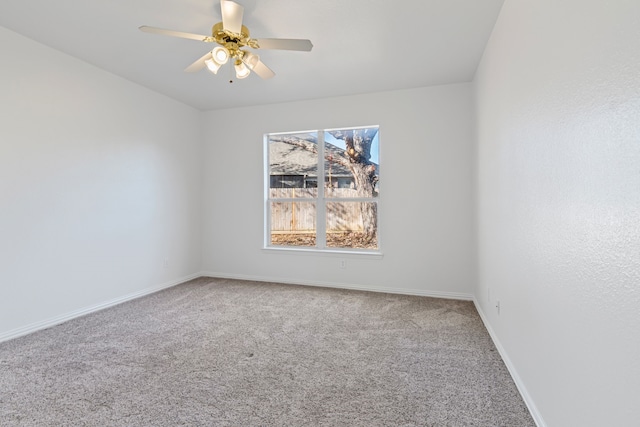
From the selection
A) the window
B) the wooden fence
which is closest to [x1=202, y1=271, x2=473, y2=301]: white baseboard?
the window

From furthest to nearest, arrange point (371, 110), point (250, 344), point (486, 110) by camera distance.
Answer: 1. point (371, 110)
2. point (486, 110)
3. point (250, 344)

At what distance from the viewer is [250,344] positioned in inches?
99.8

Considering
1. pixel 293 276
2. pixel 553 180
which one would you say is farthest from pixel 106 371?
pixel 553 180

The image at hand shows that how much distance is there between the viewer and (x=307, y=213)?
454 cm

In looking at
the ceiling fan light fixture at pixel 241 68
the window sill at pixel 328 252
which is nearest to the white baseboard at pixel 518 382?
the window sill at pixel 328 252

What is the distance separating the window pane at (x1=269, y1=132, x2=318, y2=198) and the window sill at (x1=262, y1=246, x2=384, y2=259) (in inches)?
30.8

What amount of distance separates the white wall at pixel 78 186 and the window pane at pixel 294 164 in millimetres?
1335

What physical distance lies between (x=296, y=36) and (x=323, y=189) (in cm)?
213

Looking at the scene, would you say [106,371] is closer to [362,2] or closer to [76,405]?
[76,405]

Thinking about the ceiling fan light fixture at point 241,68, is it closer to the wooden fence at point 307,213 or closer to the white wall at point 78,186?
the white wall at point 78,186

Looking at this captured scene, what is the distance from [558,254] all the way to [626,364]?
52cm

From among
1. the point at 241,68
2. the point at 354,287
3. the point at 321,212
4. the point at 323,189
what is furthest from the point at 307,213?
the point at 241,68

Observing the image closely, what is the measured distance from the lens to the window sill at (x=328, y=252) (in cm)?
410

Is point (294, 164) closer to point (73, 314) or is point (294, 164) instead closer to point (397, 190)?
point (397, 190)
